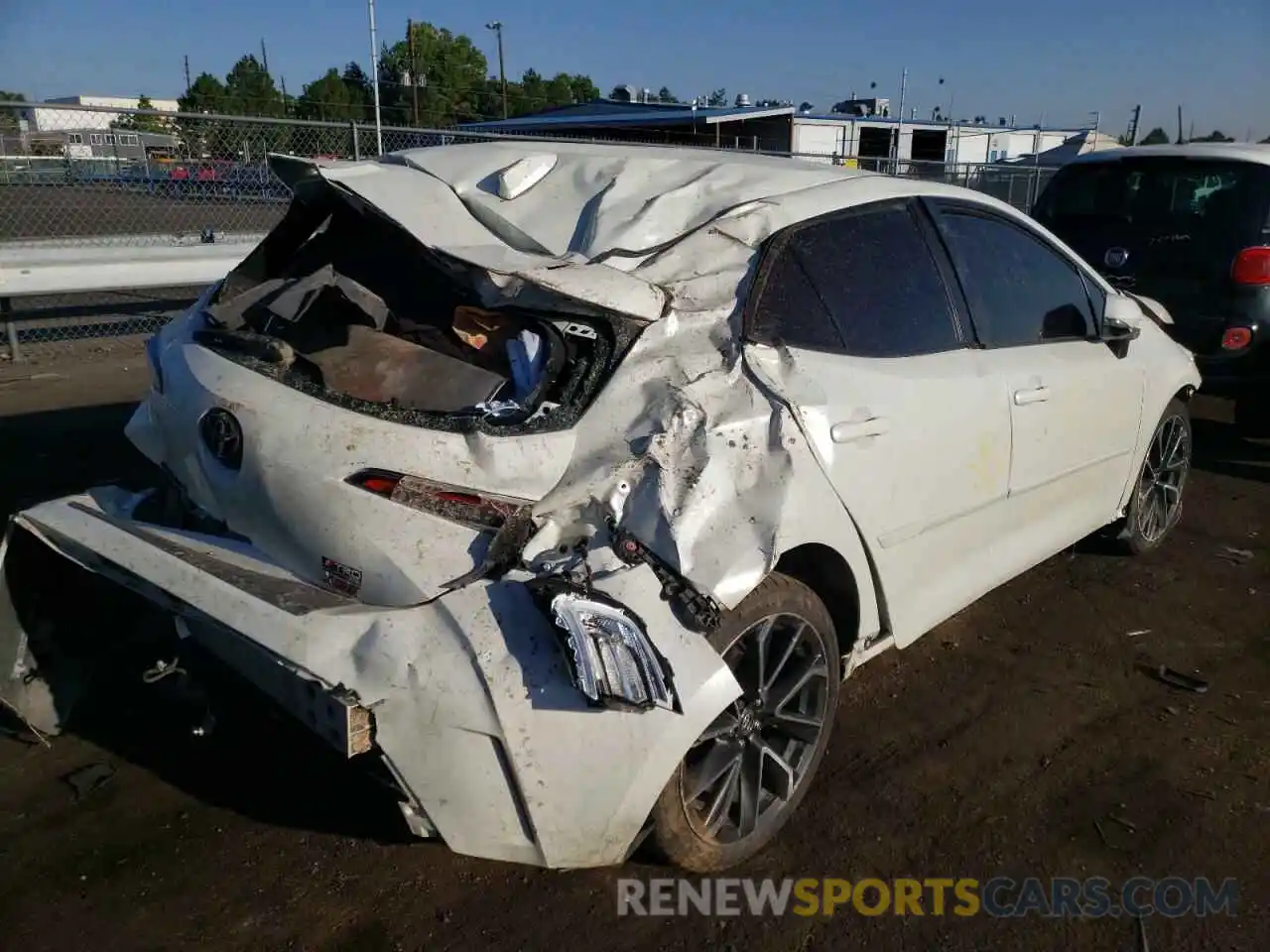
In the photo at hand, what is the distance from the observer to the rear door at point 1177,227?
258 inches

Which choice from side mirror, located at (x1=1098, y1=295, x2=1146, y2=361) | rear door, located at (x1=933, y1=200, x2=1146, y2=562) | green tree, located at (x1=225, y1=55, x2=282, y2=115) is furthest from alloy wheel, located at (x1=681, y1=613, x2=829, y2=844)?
green tree, located at (x1=225, y1=55, x2=282, y2=115)

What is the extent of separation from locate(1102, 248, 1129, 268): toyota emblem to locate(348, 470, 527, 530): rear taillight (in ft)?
20.0

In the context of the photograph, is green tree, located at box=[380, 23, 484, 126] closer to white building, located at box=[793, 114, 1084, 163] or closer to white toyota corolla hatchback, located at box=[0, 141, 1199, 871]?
white building, located at box=[793, 114, 1084, 163]

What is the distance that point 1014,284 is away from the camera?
3900 millimetres

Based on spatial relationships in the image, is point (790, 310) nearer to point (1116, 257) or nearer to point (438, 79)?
point (1116, 257)

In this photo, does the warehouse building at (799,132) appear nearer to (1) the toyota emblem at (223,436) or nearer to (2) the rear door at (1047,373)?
(2) the rear door at (1047,373)

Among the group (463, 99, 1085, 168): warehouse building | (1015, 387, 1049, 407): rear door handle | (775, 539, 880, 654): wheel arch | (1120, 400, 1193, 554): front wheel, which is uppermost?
(463, 99, 1085, 168): warehouse building

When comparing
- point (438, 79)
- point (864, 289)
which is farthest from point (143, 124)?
point (438, 79)

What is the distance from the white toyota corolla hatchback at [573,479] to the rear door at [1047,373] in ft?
0.13

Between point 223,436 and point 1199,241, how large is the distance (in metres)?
6.52

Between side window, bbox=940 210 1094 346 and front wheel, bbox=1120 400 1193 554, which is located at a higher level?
side window, bbox=940 210 1094 346

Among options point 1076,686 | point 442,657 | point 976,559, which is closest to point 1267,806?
point 1076,686

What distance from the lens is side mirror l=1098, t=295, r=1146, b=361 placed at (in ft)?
13.9

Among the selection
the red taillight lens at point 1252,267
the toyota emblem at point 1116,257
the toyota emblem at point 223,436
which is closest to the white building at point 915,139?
the toyota emblem at point 1116,257
